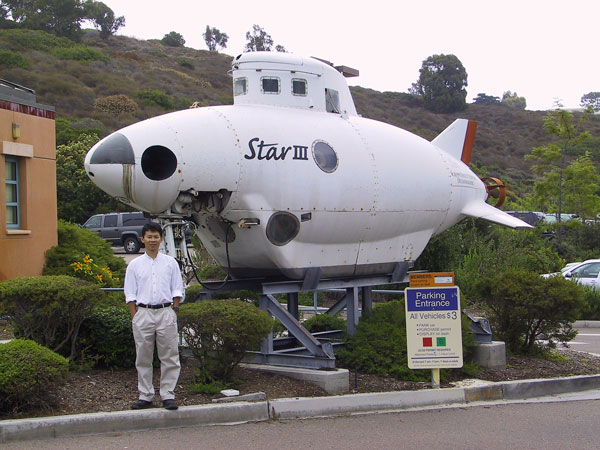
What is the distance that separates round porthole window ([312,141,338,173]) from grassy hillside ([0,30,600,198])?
30735 mm

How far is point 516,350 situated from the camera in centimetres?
1154

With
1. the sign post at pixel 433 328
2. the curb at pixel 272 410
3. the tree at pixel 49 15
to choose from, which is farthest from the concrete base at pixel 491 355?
the tree at pixel 49 15

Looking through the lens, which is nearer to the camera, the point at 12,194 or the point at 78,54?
the point at 12,194

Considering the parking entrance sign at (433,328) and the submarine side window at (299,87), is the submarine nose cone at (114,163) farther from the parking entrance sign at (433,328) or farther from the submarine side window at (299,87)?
the parking entrance sign at (433,328)

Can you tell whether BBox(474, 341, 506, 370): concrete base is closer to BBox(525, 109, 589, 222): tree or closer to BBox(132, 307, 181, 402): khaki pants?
BBox(132, 307, 181, 402): khaki pants

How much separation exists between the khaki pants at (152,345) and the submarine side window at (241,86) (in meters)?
3.61

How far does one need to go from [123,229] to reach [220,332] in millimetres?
23272

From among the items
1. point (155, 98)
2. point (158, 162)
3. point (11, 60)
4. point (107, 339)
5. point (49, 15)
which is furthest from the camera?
point (49, 15)

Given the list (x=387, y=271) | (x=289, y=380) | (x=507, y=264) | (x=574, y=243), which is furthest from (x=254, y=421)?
(x=574, y=243)

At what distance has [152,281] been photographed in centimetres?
732

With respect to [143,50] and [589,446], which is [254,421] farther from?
[143,50]

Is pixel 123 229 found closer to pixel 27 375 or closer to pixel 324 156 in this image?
pixel 324 156

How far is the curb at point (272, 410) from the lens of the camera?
673 centimetres

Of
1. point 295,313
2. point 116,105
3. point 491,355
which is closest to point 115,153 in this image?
point 295,313
